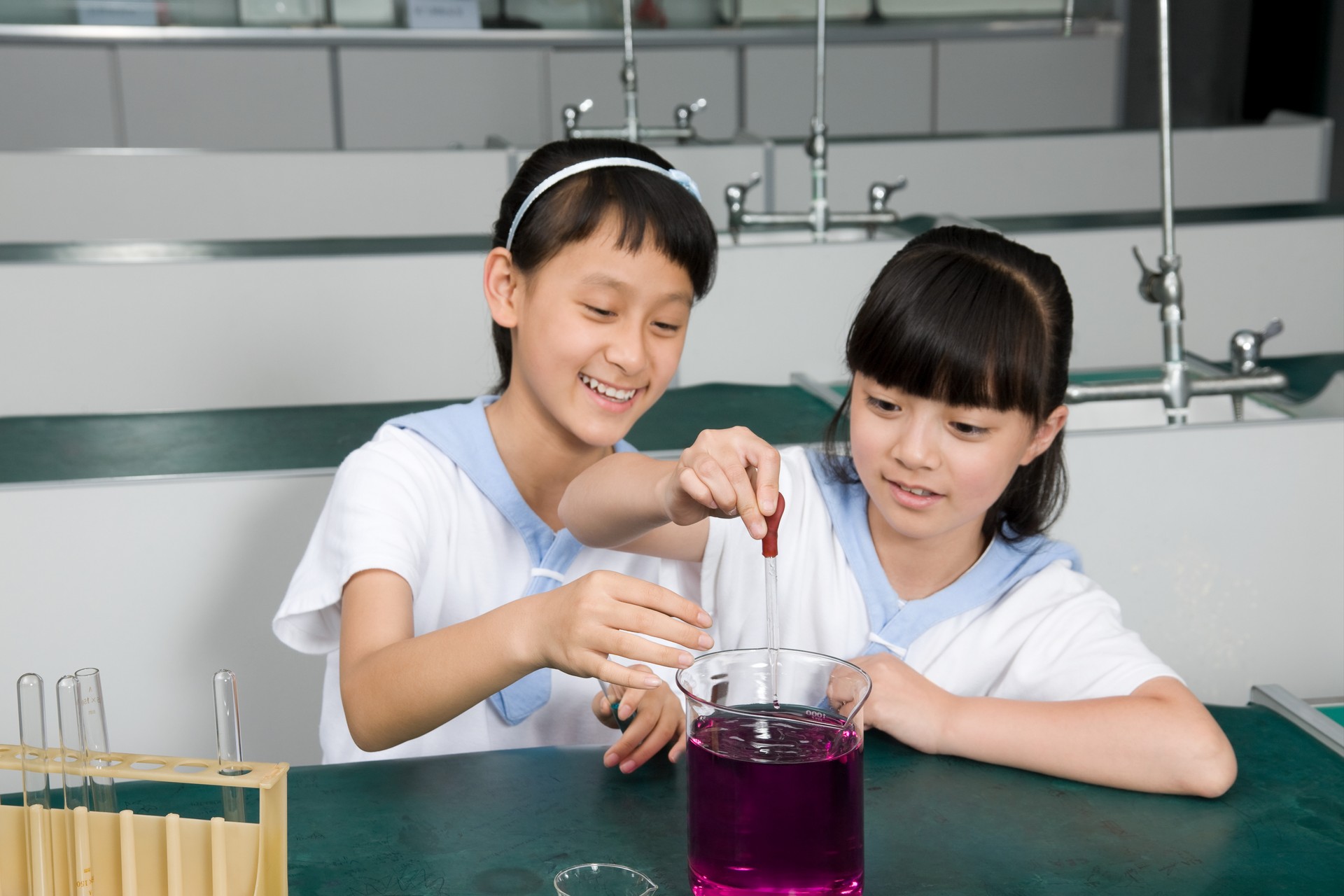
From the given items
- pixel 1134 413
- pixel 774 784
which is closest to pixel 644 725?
pixel 774 784

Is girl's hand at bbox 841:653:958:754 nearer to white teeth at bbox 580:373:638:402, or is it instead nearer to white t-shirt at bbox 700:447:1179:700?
white t-shirt at bbox 700:447:1179:700

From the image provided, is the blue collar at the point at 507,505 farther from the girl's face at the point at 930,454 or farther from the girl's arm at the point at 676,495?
the girl's face at the point at 930,454

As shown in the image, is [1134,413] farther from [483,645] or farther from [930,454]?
[483,645]

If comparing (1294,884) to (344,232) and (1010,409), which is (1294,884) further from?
(344,232)

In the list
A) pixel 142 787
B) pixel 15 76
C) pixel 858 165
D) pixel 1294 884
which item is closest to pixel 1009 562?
pixel 1294 884

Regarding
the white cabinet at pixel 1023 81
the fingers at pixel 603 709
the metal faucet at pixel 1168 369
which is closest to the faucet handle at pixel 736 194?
the metal faucet at pixel 1168 369

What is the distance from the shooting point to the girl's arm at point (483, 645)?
27.2 inches

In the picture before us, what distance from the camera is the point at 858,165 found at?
3006 millimetres

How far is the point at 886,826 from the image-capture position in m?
0.74

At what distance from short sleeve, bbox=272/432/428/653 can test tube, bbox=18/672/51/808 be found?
0.39 meters

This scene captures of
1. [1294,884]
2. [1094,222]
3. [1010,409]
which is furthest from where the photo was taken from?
[1094,222]

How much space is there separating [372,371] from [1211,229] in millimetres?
1417

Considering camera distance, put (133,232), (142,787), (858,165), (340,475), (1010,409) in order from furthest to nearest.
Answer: (858,165) < (133,232) < (340,475) < (1010,409) < (142,787)

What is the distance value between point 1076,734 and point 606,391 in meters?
0.49
